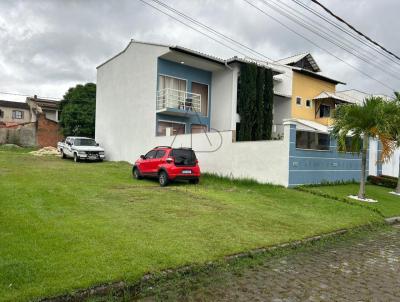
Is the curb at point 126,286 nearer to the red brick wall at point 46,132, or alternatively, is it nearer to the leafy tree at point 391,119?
the leafy tree at point 391,119

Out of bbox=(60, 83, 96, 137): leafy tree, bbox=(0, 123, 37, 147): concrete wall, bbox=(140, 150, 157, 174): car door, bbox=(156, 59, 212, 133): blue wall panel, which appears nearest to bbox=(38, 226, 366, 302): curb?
bbox=(140, 150, 157, 174): car door

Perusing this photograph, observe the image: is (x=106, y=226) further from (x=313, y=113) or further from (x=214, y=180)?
(x=313, y=113)

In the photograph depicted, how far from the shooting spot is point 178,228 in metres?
7.59

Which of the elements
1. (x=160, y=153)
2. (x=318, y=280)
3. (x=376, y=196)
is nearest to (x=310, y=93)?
(x=376, y=196)

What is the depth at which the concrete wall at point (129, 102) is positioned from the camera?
875 inches

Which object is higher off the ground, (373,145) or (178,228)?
(373,145)

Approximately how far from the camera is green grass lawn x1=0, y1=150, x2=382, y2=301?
4867 mm

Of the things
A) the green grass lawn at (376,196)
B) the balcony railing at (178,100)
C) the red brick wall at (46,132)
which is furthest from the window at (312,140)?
the red brick wall at (46,132)

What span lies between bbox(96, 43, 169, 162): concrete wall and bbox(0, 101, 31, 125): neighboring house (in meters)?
39.3

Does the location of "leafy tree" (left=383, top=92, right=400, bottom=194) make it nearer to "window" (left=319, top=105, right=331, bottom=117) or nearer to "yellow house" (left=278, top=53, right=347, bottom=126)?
"yellow house" (left=278, top=53, right=347, bottom=126)

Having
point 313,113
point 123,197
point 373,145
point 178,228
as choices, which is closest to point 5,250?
point 178,228

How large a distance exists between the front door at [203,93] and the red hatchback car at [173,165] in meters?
9.98

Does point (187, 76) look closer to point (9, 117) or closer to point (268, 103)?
point (268, 103)

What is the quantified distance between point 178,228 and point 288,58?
89.0 ft
